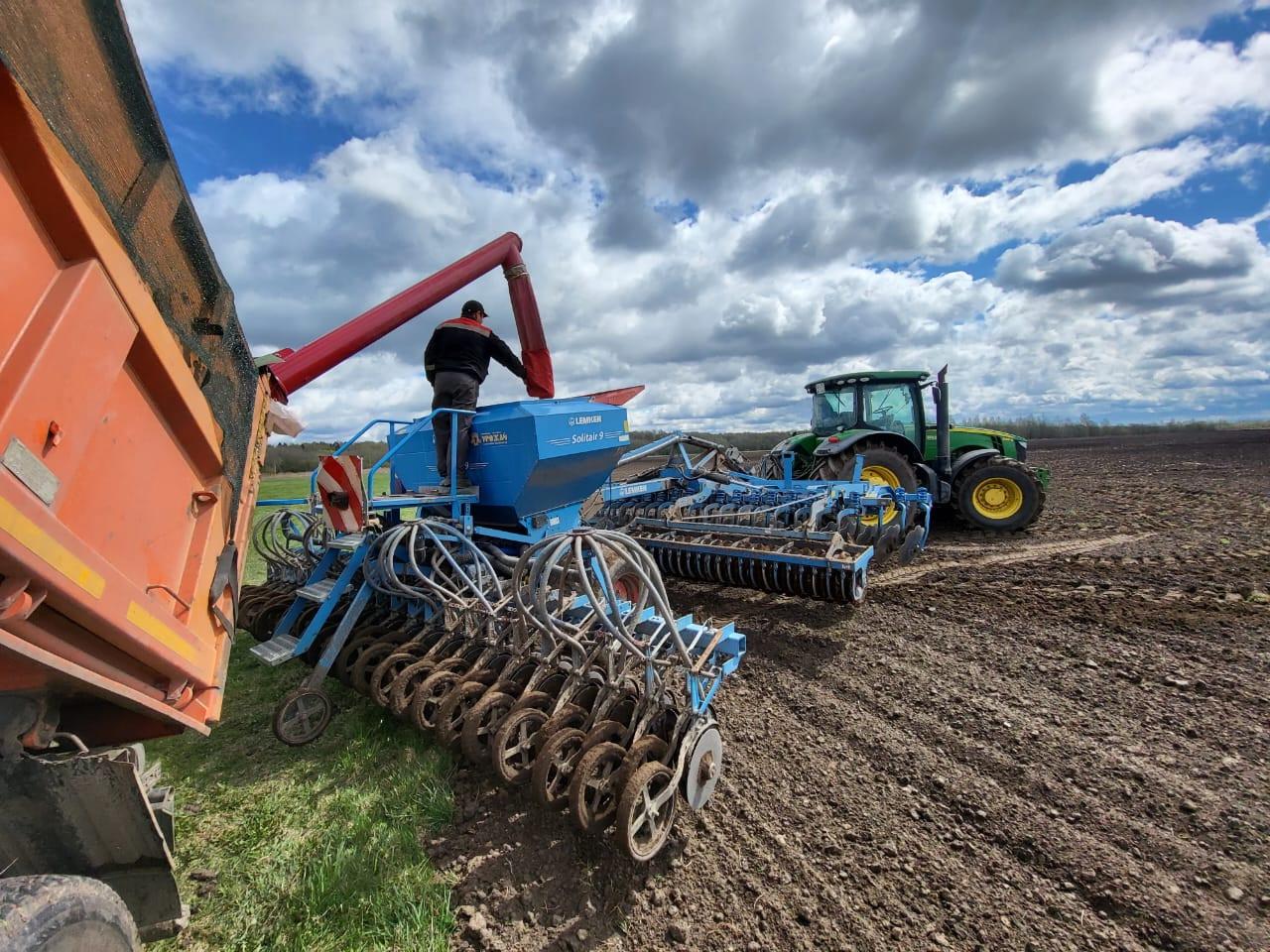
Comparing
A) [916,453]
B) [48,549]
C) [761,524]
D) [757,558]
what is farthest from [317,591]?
[916,453]

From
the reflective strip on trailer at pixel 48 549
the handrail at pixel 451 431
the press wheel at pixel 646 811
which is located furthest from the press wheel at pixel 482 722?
the handrail at pixel 451 431

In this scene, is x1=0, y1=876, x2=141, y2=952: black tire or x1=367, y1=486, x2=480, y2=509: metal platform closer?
x1=0, y1=876, x2=141, y2=952: black tire

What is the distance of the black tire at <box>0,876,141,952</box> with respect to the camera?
4.54 ft

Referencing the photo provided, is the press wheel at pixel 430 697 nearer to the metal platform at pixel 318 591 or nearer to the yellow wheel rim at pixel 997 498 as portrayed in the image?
the metal platform at pixel 318 591

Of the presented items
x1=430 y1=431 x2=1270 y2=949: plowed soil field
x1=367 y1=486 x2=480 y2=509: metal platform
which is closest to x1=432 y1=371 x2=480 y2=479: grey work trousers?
x1=367 y1=486 x2=480 y2=509: metal platform

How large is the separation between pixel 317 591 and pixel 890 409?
7.93 meters

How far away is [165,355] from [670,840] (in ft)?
8.98

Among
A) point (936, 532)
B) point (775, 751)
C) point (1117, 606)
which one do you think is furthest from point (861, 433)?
point (775, 751)

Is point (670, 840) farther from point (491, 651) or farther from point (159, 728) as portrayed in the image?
point (159, 728)

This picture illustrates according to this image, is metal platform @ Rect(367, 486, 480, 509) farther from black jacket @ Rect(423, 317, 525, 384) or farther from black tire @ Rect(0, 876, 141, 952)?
black tire @ Rect(0, 876, 141, 952)

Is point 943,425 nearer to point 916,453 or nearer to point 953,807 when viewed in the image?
point 916,453

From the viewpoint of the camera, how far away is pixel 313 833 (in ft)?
9.14

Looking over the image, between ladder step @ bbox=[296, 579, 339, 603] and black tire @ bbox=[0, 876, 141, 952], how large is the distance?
2320mm

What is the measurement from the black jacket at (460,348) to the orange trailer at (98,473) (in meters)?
2.23
